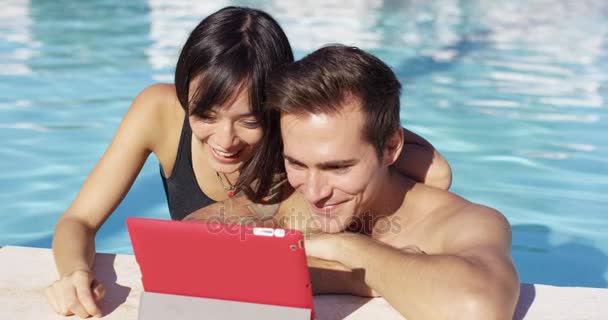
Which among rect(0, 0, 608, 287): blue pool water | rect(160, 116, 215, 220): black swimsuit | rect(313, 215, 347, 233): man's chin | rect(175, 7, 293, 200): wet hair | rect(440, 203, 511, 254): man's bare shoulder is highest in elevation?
rect(175, 7, 293, 200): wet hair

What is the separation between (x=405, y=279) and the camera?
7.46 feet

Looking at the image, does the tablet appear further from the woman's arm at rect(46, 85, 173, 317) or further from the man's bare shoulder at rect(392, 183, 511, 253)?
the man's bare shoulder at rect(392, 183, 511, 253)

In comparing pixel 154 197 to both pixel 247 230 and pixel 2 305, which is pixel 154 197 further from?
pixel 247 230

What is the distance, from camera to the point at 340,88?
8.11 ft

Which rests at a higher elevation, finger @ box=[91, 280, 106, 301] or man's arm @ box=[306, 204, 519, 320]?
man's arm @ box=[306, 204, 519, 320]

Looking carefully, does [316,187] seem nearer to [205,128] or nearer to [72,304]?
[205,128]

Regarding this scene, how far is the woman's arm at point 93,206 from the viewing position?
92.1 inches

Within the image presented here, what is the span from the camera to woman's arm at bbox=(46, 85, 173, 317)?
2340 millimetres

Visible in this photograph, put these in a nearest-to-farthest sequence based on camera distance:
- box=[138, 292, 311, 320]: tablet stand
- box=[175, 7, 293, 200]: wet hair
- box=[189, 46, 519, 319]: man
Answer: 1. box=[138, 292, 311, 320]: tablet stand
2. box=[189, 46, 519, 319]: man
3. box=[175, 7, 293, 200]: wet hair

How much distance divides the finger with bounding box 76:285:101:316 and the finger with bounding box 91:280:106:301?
24mm

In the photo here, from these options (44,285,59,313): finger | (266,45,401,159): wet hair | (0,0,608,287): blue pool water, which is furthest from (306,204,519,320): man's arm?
Answer: (0,0,608,287): blue pool water

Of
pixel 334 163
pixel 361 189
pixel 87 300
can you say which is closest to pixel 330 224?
pixel 361 189

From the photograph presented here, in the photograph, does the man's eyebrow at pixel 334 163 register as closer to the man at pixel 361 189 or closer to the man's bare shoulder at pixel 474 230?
the man at pixel 361 189

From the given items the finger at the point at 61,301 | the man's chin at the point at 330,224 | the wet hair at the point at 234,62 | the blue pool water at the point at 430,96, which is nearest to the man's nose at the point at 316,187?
the man's chin at the point at 330,224
